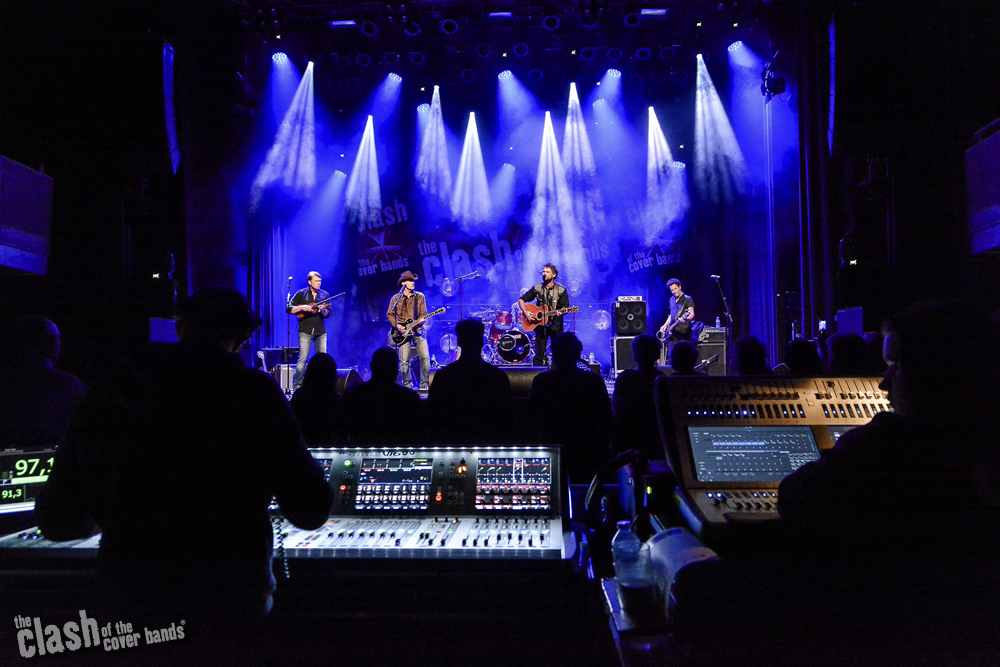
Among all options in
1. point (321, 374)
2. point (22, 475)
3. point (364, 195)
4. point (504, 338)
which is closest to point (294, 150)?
point (364, 195)

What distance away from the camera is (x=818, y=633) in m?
1.11

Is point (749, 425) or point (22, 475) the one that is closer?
point (749, 425)

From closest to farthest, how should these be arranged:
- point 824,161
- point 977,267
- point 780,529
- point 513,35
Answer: point 780,529 < point 977,267 < point 824,161 < point 513,35

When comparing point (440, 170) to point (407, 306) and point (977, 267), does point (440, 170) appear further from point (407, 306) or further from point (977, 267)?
point (977, 267)

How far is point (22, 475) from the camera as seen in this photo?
221 cm

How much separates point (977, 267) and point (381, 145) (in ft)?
31.1

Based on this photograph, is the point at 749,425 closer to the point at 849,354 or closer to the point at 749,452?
the point at 749,452

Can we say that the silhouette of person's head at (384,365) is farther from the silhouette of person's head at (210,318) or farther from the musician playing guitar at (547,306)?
the musician playing guitar at (547,306)

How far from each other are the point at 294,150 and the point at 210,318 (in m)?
10.1

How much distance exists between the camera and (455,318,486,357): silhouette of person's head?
128 inches

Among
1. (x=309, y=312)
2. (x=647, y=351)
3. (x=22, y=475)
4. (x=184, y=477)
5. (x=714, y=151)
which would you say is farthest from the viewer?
(x=714, y=151)

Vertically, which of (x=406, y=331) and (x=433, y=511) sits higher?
(x=406, y=331)

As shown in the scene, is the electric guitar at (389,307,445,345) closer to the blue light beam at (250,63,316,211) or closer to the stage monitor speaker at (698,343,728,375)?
the blue light beam at (250,63,316,211)

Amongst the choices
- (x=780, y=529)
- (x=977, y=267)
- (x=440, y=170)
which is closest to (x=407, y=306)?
(x=440, y=170)
